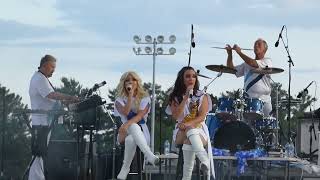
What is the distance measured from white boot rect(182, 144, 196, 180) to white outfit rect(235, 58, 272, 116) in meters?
2.96

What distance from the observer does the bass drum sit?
954cm

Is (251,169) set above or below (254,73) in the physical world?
below

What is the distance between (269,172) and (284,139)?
1722mm

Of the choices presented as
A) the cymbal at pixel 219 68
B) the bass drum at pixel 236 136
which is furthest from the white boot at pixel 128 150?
the cymbal at pixel 219 68

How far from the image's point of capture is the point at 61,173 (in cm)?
990

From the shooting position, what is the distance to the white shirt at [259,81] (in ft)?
35.4

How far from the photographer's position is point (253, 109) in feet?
34.8

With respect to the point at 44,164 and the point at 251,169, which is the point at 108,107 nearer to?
the point at 44,164

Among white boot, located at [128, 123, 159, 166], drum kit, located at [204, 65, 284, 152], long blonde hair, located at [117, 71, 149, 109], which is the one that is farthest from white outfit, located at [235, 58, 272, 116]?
white boot, located at [128, 123, 159, 166]

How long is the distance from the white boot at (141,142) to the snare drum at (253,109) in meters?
2.76

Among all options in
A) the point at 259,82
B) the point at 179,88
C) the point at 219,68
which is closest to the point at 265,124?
the point at 259,82

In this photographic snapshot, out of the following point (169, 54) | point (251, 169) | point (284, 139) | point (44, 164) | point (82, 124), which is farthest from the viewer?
point (169, 54)

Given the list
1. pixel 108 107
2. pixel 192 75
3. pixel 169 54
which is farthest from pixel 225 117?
pixel 169 54

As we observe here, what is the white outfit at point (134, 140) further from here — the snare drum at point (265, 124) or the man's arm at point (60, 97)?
the snare drum at point (265, 124)
